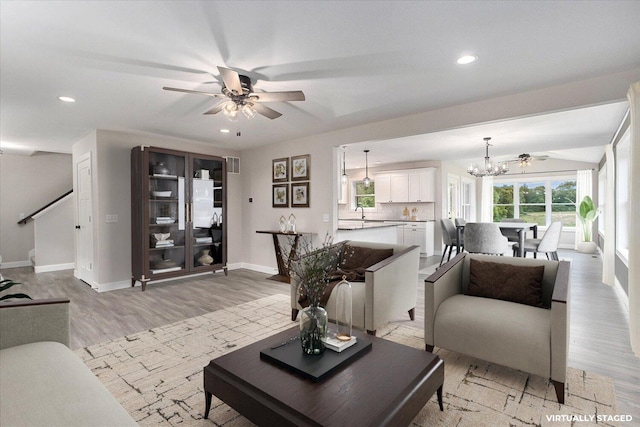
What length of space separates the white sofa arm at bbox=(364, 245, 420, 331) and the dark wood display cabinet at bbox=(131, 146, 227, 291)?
3.47 m

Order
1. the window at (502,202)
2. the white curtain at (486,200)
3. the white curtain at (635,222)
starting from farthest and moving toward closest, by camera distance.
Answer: the white curtain at (486,200) → the window at (502,202) → the white curtain at (635,222)

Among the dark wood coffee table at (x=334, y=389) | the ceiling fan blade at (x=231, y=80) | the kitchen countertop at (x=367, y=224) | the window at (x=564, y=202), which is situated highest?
the ceiling fan blade at (x=231, y=80)

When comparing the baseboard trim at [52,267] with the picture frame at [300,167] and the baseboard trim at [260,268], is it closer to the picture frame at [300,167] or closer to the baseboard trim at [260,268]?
the baseboard trim at [260,268]

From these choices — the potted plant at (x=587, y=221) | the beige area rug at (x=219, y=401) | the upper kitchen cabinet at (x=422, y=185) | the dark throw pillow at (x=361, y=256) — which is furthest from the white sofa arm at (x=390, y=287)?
the potted plant at (x=587, y=221)

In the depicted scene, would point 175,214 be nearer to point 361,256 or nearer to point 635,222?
point 361,256

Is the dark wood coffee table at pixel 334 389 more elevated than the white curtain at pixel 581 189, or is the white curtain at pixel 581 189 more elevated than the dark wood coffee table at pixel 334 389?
the white curtain at pixel 581 189

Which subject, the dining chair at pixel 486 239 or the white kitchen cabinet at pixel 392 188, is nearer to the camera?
the dining chair at pixel 486 239

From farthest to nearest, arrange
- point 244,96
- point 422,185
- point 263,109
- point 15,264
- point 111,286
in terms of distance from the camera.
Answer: point 422,185 → point 15,264 → point 111,286 → point 263,109 → point 244,96

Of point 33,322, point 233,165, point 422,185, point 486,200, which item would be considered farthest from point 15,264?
point 486,200

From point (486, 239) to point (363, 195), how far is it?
4515 mm

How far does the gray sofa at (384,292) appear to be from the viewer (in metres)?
2.83

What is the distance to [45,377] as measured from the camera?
1430mm

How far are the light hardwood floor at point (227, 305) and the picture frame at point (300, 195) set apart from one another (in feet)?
4.44

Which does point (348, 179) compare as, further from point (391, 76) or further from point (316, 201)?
point (391, 76)
